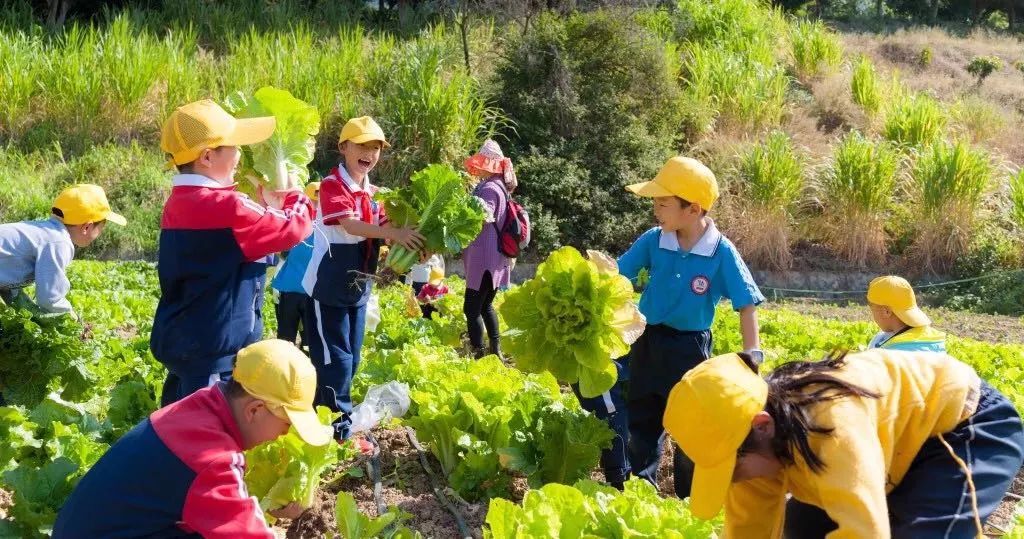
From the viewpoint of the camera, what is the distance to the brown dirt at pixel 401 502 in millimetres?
4184

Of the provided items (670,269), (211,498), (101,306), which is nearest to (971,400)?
(670,269)

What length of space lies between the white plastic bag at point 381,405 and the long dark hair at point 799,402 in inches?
113

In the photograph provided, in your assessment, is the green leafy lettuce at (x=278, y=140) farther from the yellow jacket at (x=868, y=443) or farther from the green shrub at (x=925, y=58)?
the green shrub at (x=925, y=58)

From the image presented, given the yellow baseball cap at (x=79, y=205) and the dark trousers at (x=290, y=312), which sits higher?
the yellow baseball cap at (x=79, y=205)

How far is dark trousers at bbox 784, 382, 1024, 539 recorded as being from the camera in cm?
271

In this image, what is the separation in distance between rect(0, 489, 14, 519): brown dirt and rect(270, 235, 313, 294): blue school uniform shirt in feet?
5.95

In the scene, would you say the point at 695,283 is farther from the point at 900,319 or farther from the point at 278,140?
the point at 278,140

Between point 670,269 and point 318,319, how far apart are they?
5.90 ft

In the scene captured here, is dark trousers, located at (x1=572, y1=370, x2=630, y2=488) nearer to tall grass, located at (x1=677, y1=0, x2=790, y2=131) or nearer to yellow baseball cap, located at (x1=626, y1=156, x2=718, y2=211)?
yellow baseball cap, located at (x1=626, y1=156, x2=718, y2=211)

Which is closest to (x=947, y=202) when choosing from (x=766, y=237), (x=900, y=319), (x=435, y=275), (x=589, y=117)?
(x=766, y=237)

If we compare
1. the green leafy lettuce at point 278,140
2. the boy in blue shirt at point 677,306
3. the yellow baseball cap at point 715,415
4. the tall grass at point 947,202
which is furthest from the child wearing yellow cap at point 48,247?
the tall grass at point 947,202

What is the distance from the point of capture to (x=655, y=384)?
455 cm

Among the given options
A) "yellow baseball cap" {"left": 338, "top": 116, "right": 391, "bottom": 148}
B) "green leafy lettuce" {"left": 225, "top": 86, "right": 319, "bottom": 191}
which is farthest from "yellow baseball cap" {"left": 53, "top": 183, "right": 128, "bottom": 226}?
"yellow baseball cap" {"left": 338, "top": 116, "right": 391, "bottom": 148}

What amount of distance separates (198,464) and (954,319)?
10849 millimetres
